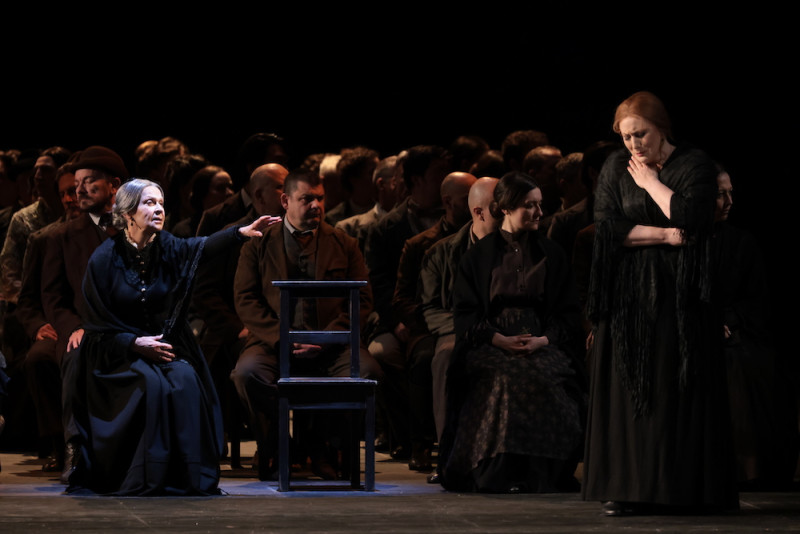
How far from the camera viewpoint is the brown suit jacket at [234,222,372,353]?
289 inches

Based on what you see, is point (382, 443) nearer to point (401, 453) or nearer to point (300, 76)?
point (401, 453)

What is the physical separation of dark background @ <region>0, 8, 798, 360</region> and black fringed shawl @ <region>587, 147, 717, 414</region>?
4.48 meters

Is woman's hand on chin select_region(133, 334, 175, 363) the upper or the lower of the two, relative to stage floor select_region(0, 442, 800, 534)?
upper

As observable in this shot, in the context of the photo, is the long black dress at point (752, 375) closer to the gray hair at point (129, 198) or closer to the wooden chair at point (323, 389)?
A: the wooden chair at point (323, 389)

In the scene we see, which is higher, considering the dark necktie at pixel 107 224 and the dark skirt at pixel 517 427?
the dark necktie at pixel 107 224

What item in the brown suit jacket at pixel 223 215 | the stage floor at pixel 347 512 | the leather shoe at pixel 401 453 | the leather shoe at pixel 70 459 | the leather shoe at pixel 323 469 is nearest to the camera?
the stage floor at pixel 347 512

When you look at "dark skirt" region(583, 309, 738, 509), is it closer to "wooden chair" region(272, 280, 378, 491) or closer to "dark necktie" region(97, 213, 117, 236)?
"wooden chair" region(272, 280, 378, 491)

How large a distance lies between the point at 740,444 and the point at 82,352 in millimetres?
2942

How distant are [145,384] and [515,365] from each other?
162 cm

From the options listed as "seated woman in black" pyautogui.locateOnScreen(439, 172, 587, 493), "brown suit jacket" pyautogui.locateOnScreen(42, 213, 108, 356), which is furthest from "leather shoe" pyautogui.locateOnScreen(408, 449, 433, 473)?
"brown suit jacket" pyautogui.locateOnScreen(42, 213, 108, 356)

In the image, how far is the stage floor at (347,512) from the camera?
5473 millimetres

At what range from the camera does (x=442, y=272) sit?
7.38 metres

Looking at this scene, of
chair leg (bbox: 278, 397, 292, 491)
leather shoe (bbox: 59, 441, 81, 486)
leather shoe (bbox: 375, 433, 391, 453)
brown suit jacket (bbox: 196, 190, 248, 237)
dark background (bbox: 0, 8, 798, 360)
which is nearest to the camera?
chair leg (bbox: 278, 397, 292, 491)

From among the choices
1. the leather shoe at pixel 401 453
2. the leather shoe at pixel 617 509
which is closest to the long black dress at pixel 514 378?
the leather shoe at pixel 617 509
